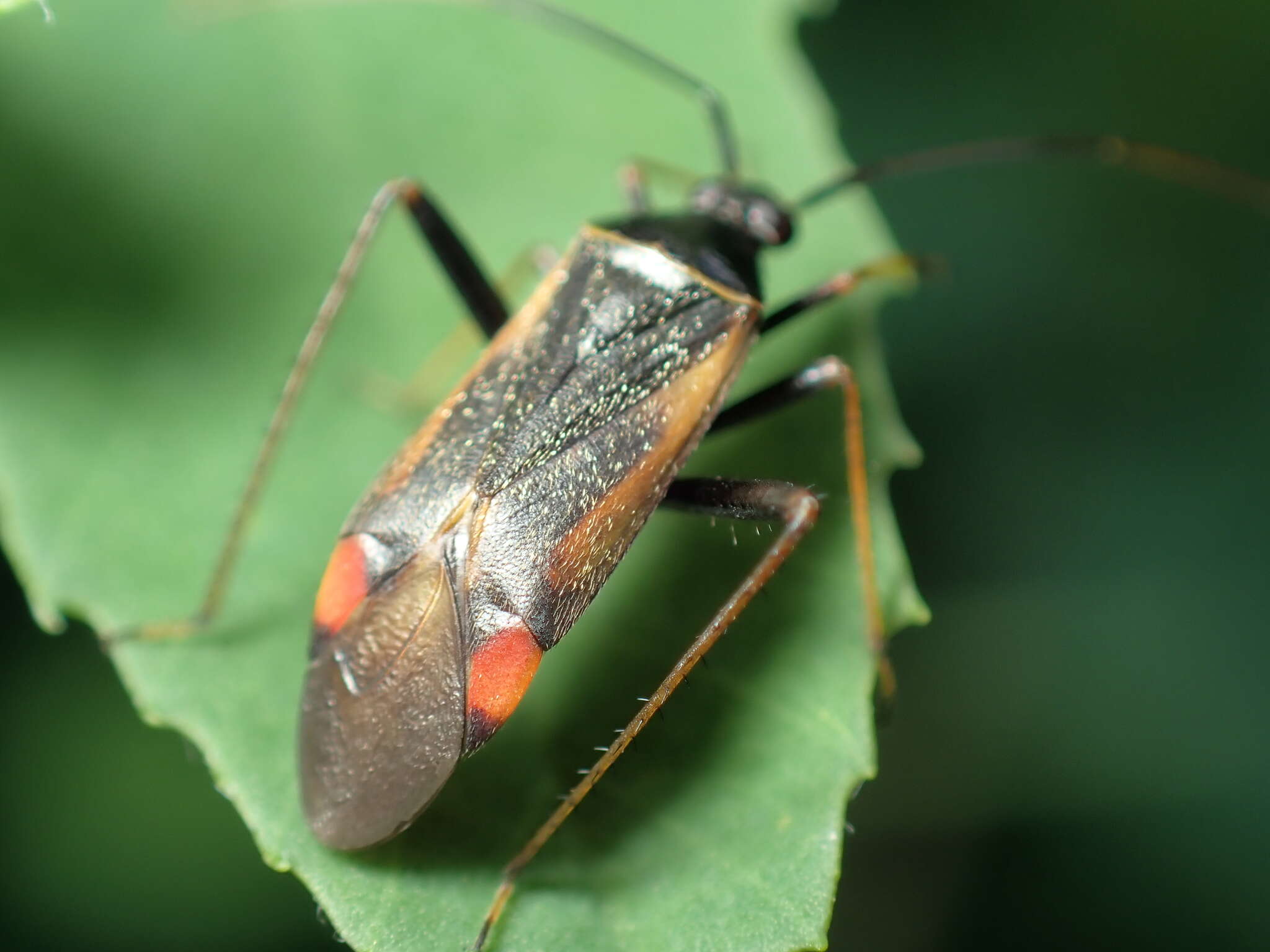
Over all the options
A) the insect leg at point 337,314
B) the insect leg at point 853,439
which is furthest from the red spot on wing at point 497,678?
the insect leg at point 853,439

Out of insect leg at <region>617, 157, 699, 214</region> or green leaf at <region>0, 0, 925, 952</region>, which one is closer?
green leaf at <region>0, 0, 925, 952</region>

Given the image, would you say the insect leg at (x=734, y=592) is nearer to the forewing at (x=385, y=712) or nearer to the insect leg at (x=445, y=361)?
the forewing at (x=385, y=712)

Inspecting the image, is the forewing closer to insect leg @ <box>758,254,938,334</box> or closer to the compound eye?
insect leg @ <box>758,254,938,334</box>

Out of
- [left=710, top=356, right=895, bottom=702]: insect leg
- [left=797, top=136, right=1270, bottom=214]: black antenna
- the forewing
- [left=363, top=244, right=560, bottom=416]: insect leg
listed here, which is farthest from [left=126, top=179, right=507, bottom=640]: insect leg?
[left=797, top=136, right=1270, bottom=214]: black antenna

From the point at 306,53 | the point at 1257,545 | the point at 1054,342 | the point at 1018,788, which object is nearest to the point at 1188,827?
the point at 1018,788

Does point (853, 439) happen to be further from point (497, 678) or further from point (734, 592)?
point (497, 678)

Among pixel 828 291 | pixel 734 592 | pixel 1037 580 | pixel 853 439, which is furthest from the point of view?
pixel 1037 580

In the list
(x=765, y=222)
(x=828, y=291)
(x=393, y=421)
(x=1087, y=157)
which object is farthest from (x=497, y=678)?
(x=1087, y=157)
